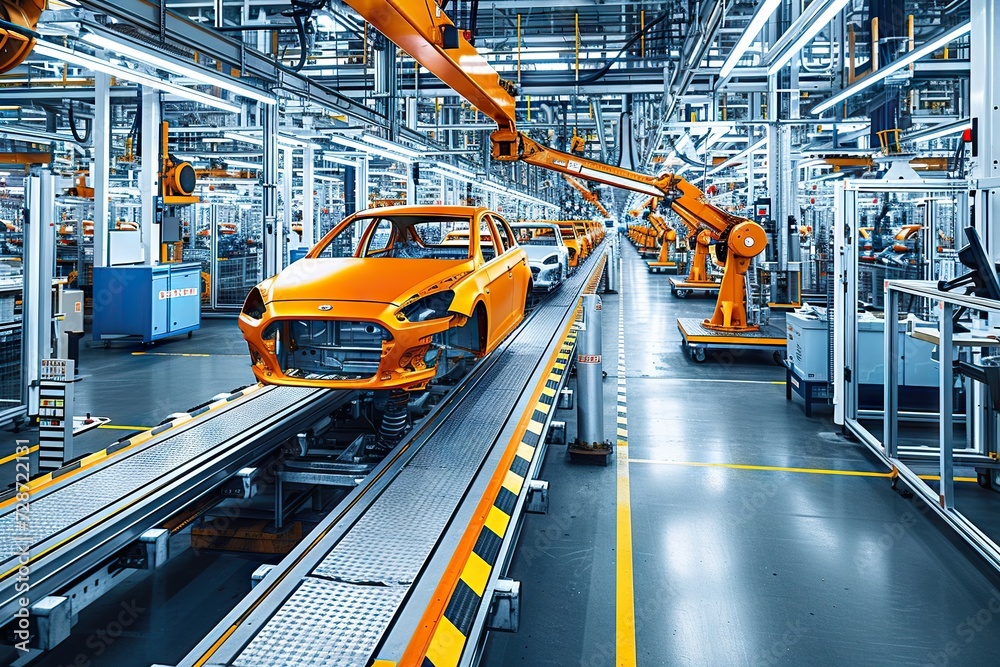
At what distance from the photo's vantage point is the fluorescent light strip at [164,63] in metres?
5.57

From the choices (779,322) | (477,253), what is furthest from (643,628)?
(779,322)

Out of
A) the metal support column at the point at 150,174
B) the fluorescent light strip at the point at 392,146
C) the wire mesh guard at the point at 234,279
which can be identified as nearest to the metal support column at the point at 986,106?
the fluorescent light strip at the point at 392,146

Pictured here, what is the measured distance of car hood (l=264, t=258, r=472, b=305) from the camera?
4.70 metres

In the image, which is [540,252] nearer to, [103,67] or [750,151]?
[750,151]

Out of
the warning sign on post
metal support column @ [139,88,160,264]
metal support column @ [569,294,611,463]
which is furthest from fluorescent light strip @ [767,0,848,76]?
metal support column @ [139,88,160,264]

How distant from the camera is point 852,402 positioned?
6.46m

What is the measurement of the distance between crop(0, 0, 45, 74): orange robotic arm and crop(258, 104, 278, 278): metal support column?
6818mm

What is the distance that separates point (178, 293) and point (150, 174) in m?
1.85

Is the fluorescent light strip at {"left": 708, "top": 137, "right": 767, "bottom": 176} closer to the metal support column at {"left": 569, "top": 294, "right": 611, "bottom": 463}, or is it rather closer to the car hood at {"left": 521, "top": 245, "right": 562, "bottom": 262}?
the car hood at {"left": 521, "top": 245, "right": 562, "bottom": 262}

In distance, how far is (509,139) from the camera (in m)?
8.15

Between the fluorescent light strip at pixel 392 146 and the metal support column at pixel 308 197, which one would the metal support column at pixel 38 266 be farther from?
the metal support column at pixel 308 197

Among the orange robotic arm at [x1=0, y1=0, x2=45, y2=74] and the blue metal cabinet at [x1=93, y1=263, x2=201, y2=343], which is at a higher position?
the orange robotic arm at [x1=0, y1=0, x2=45, y2=74]

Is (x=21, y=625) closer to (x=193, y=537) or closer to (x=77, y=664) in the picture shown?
(x=77, y=664)

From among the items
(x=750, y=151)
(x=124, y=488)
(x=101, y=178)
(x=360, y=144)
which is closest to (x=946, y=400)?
(x=124, y=488)
